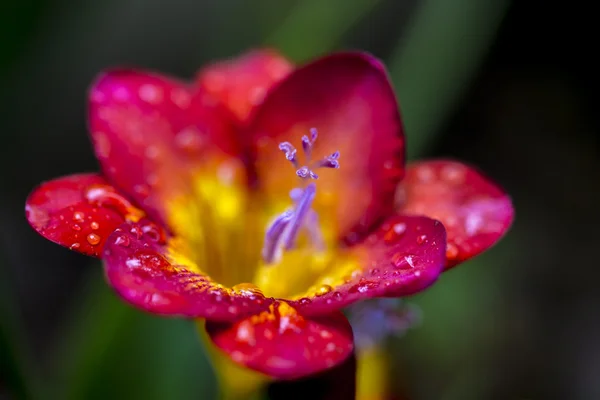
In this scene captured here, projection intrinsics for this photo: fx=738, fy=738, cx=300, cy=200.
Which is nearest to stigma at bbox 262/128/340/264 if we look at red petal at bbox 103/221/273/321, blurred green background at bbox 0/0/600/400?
red petal at bbox 103/221/273/321

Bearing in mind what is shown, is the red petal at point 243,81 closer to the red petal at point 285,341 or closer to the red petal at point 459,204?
the red petal at point 459,204

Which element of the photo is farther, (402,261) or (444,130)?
(444,130)

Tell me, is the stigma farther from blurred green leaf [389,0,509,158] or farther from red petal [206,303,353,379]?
blurred green leaf [389,0,509,158]

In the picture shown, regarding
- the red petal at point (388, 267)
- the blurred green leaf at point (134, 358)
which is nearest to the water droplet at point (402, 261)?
the red petal at point (388, 267)

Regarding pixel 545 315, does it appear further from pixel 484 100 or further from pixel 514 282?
pixel 484 100

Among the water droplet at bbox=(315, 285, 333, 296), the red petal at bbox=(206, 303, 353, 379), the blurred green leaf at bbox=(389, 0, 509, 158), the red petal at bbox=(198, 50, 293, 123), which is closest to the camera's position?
the red petal at bbox=(206, 303, 353, 379)

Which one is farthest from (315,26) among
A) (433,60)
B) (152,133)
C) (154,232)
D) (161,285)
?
(161,285)

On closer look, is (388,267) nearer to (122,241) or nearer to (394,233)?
(394,233)

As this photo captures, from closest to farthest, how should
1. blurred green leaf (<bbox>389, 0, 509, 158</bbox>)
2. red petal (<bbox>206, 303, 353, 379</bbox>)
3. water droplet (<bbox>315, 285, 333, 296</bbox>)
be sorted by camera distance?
red petal (<bbox>206, 303, 353, 379</bbox>), water droplet (<bbox>315, 285, 333, 296</bbox>), blurred green leaf (<bbox>389, 0, 509, 158</bbox>)
